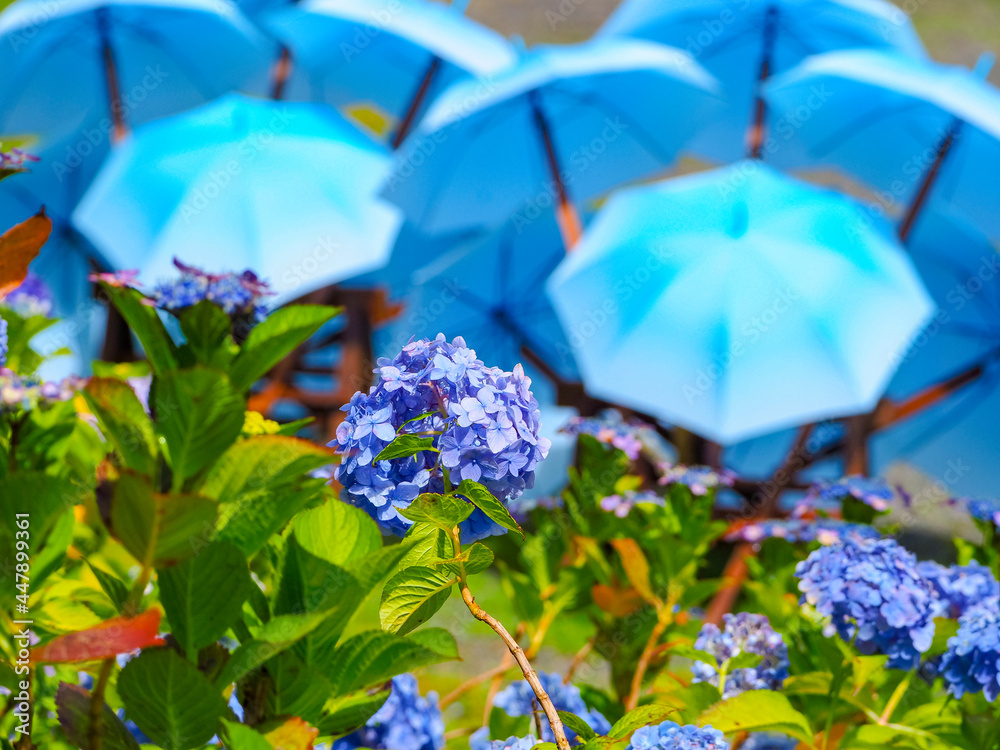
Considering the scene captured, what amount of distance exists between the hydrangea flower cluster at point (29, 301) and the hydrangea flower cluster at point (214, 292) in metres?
0.47

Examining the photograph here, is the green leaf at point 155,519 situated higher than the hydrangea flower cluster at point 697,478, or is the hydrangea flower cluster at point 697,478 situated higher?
the green leaf at point 155,519

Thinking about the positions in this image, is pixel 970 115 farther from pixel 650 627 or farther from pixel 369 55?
pixel 369 55

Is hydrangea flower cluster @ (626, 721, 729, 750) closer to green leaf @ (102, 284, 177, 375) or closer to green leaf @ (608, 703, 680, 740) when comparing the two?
green leaf @ (608, 703, 680, 740)

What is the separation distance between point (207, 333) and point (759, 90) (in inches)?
155

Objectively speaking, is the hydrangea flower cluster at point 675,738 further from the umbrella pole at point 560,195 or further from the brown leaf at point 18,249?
the umbrella pole at point 560,195

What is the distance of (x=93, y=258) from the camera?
4.96 metres

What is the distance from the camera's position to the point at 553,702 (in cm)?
107

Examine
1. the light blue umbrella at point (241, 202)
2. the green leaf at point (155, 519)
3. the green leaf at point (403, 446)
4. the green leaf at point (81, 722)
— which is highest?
the green leaf at point (403, 446)

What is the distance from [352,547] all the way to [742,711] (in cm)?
41

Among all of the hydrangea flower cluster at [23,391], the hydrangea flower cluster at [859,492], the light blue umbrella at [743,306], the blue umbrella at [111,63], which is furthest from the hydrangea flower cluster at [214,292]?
the blue umbrella at [111,63]

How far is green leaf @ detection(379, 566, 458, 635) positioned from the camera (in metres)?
0.63

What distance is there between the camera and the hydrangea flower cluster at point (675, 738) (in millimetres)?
670

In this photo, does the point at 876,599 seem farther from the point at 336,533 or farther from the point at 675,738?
the point at 336,533

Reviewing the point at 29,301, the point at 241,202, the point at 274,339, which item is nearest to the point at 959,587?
the point at 274,339
